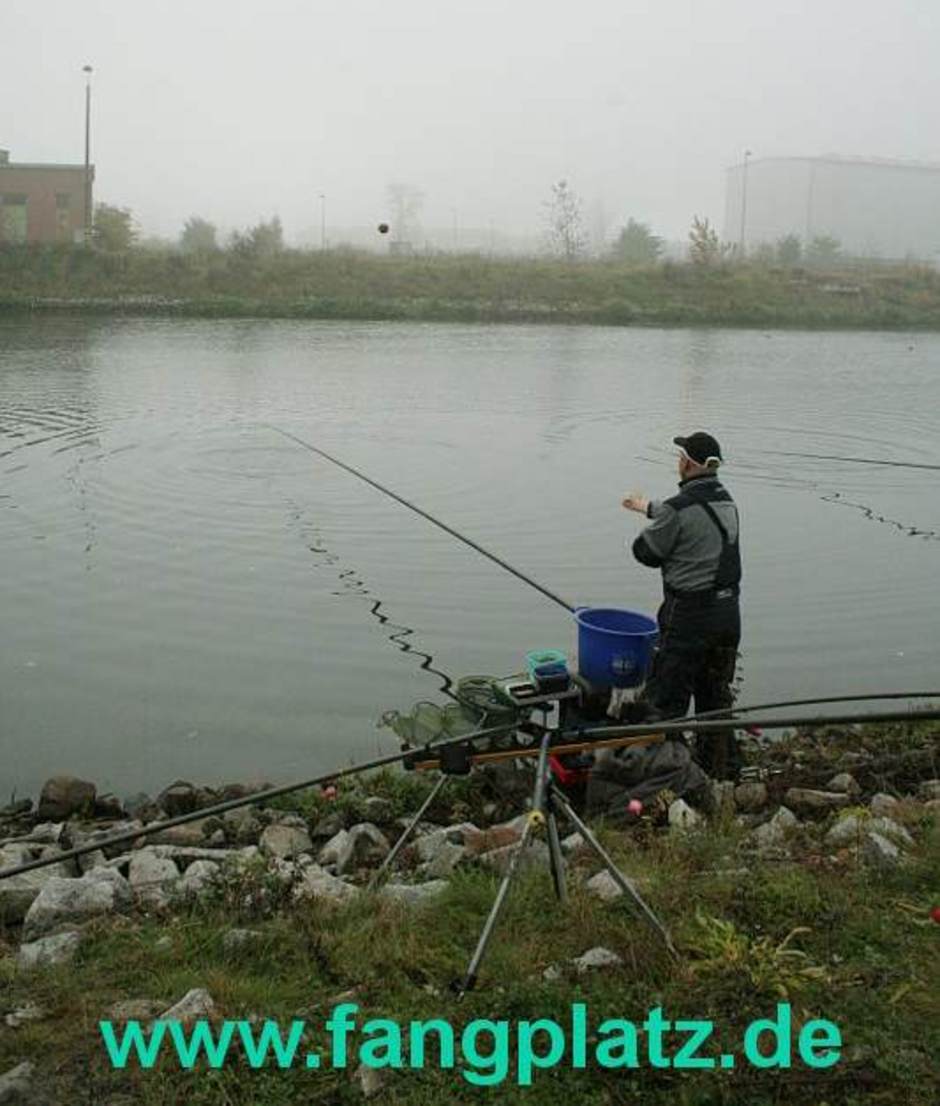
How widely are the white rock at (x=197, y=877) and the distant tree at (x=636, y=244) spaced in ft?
230

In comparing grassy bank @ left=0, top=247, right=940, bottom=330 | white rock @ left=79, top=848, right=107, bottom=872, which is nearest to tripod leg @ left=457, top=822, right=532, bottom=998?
white rock @ left=79, top=848, right=107, bottom=872

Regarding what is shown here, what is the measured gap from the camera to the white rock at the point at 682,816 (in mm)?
5263

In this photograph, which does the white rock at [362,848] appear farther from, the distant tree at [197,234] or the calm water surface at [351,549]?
the distant tree at [197,234]

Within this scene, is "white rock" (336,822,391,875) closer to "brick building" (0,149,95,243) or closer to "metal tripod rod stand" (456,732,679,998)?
"metal tripod rod stand" (456,732,679,998)

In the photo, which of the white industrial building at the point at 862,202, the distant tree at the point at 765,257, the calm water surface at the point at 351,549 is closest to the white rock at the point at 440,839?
the calm water surface at the point at 351,549

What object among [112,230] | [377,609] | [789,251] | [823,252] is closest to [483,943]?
[377,609]

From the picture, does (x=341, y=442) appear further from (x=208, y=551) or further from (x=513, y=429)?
(x=208, y=551)

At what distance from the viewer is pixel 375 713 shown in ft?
26.0

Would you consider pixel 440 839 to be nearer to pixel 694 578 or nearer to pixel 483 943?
pixel 483 943

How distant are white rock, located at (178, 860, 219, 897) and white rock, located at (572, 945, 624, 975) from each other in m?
1.55

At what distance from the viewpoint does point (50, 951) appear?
4055 mm

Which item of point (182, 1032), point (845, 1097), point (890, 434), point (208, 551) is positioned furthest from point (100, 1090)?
point (890, 434)

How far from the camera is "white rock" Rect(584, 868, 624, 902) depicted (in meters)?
4.23

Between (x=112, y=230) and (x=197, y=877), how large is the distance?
56305 millimetres
